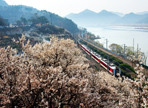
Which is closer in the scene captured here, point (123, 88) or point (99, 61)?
point (123, 88)

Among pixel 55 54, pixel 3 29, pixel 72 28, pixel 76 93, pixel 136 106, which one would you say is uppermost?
pixel 72 28

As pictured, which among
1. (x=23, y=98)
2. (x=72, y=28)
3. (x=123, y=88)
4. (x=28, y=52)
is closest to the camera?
(x=23, y=98)

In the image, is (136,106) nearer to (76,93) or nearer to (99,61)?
(76,93)

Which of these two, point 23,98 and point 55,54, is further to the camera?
point 55,54

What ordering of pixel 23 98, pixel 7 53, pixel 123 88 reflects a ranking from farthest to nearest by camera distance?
pixel 123 88, pixel 7 53, pixel 23 98

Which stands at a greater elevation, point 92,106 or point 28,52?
point 28,52

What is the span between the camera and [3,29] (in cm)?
5238

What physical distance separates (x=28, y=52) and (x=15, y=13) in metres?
162

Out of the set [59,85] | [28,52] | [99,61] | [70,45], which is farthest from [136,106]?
[99,61]

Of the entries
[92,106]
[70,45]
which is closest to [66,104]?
[92,106]

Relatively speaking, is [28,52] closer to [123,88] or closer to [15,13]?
[123,88]

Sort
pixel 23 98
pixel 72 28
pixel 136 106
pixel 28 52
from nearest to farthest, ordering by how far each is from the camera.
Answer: pixel 23 98 → pixel 136 106 → pixel 28 52 → pixel 72 28

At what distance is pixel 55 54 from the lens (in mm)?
9023

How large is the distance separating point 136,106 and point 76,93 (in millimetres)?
4029
